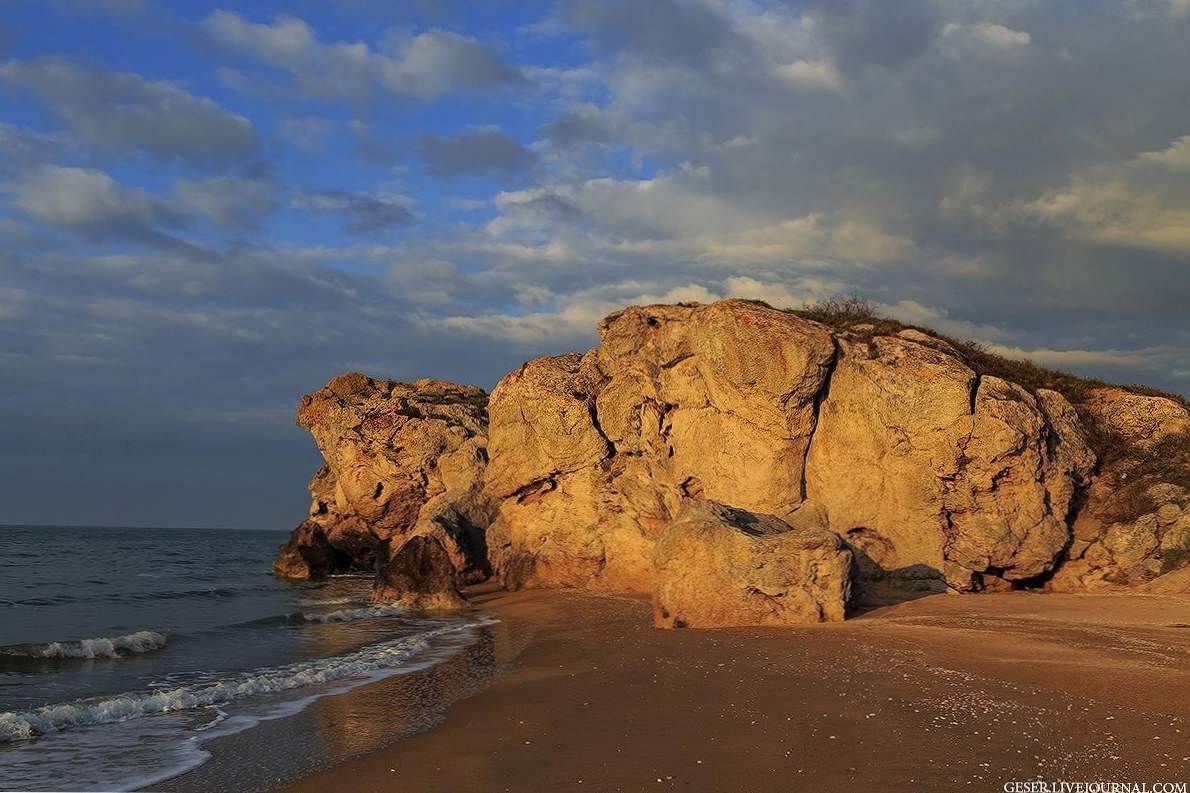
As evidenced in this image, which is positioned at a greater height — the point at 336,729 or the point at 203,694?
the point at 336,729

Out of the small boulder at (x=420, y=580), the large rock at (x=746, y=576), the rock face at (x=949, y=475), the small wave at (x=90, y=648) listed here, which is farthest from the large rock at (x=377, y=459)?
the large rock at (x=746, y=576)

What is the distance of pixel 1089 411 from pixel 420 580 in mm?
17594

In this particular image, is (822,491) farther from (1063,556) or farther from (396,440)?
(396,440)

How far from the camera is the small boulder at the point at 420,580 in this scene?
21969 mm

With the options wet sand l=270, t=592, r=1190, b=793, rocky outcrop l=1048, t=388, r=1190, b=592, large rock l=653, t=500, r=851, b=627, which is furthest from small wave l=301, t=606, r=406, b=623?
rocky outcrop l=1048, t=388, r=1190, b=592

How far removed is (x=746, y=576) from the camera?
14.5 meters

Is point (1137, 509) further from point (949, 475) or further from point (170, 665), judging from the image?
point (170, 665)

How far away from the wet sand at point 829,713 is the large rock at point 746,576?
72cm

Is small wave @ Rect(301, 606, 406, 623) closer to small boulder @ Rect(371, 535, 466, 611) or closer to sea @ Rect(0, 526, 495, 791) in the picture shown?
sea @ Rect(0, 526, 495, 791)

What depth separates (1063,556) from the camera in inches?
706

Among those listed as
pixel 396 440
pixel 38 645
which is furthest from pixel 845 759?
pixel 396 440

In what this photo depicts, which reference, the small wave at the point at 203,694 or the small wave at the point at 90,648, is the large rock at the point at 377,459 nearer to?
the small wave at the point at 90,648

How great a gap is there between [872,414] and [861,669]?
9.22 metres

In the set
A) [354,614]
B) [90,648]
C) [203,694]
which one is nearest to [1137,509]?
[203,694]
